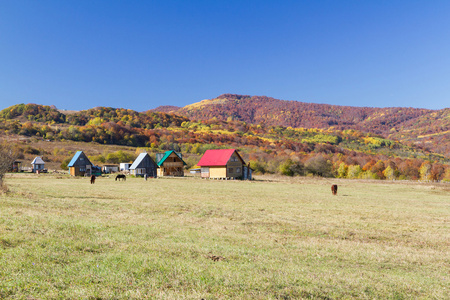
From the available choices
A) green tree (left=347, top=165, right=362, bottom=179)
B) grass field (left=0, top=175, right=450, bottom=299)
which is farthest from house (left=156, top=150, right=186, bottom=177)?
grass field (left=0, top=175, right=450, bottom=299)

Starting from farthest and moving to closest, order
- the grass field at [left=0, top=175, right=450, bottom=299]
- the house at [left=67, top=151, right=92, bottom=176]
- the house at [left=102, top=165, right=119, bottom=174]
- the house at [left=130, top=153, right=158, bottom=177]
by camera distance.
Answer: the house at [left=102, top=165, right=119, bottom=174], the house at [left=67, top=151, right=92, bottom=176], the house at [left=130, top=153, right=158, bottom=177], the grass field at [left=0, top=175, right=450, bottom=299]

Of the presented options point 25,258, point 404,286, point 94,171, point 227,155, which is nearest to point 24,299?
point 25,258

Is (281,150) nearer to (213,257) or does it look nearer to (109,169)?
(109,169)

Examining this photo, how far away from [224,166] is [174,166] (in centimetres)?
1551

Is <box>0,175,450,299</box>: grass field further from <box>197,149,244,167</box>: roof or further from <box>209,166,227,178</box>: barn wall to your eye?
<box>197,149,244,167</box>: roof

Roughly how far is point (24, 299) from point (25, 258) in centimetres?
262

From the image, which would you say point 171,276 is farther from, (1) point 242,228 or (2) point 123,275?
(1) point 242,228

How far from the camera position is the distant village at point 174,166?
6806 cm

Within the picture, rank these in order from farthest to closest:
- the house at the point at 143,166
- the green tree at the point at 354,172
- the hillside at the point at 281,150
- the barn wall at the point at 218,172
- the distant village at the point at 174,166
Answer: the green tree at the point at 354,172 < the hillside at the point at 281,150 < the house at the point at 143,166 < the distant village at the point at 174,166 < the barn wall at the point at 218,172

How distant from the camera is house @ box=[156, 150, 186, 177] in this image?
7544 cm

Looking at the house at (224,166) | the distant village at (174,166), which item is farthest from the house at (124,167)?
the house at (224,166)

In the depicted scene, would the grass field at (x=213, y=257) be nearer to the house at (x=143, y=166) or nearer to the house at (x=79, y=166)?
the house at (x=143, y=166)

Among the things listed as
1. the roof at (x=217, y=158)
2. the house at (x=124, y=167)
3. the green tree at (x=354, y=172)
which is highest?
the roof at (x=217, y=158)

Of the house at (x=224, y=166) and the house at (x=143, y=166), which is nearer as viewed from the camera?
the house at (x=224, y=166)
